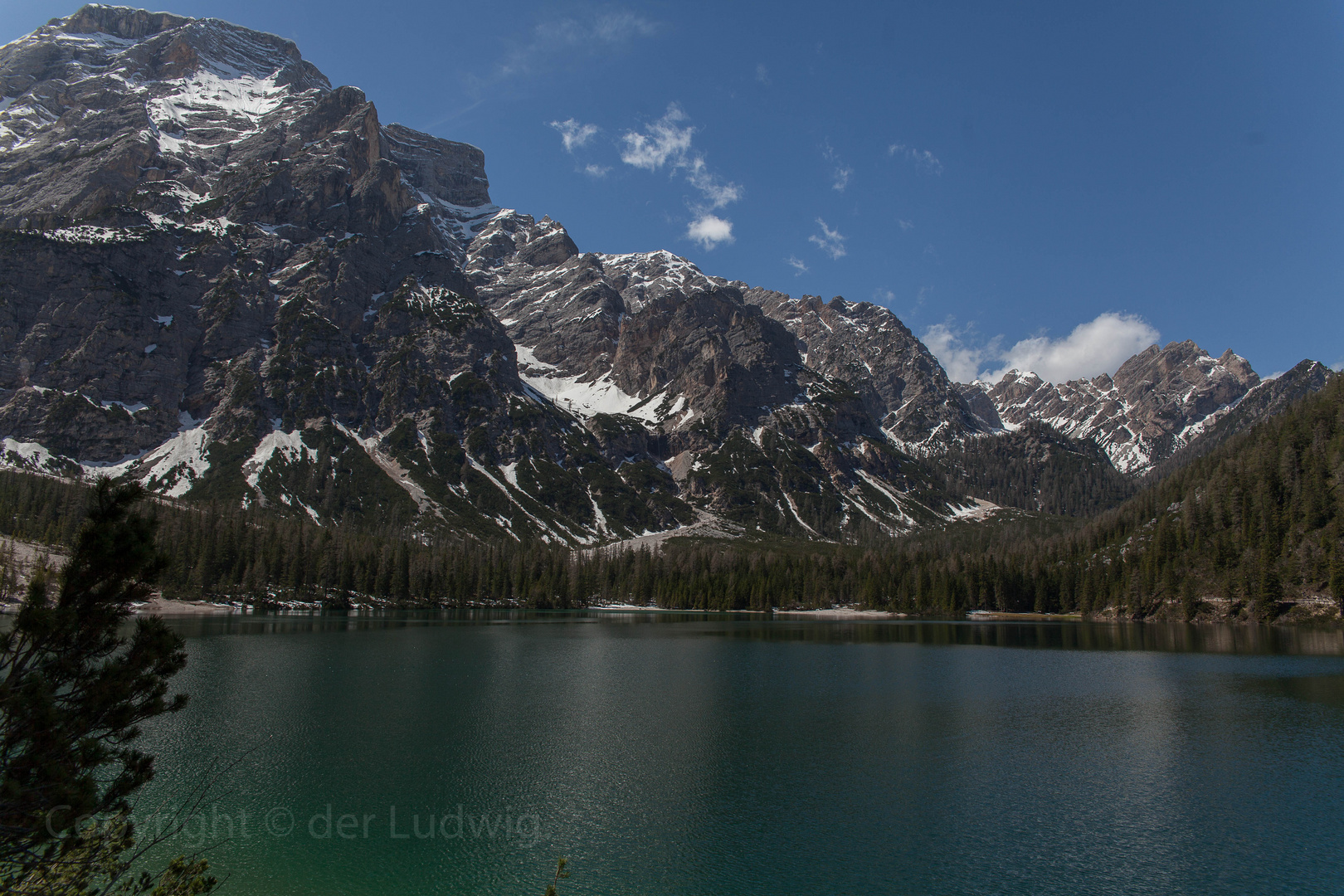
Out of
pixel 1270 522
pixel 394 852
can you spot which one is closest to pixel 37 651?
pixel 394 852

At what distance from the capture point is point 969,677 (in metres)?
65.1

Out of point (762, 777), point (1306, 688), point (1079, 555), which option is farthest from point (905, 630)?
point (762, 777)

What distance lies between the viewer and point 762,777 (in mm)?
34469

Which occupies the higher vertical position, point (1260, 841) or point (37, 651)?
point (37, 651)

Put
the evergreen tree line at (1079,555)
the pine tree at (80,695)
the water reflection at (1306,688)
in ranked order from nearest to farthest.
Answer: the pine tree at (80,695), the water reflection at (1306,688), the evergreen tree line at (1079,555)

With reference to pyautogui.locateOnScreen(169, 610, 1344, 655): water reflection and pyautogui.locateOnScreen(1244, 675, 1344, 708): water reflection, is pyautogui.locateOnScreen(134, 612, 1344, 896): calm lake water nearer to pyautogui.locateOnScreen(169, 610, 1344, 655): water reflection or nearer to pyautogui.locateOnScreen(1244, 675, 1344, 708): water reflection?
pyautogui.locateOnScreen(1244, 675, 1344, 708): water reflection

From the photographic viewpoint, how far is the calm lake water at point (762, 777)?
24.6m

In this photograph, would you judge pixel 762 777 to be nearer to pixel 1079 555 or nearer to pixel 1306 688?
pixel 1306 688

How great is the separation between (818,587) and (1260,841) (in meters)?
174

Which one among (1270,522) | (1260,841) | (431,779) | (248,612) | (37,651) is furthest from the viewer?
(248,612)

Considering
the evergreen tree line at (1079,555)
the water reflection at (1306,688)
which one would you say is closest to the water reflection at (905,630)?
the evergreen tree line at (1079,555)

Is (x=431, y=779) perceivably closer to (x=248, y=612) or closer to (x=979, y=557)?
(x=248, y=612)

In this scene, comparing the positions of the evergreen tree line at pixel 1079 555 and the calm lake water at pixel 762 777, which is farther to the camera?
the evergreen tree line at pixel 1079 555

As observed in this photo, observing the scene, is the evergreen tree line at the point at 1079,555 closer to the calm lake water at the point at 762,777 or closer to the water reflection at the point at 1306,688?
the water reflection at the point at 1306,688
